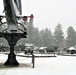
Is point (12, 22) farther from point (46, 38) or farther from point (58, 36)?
point (58, 36)

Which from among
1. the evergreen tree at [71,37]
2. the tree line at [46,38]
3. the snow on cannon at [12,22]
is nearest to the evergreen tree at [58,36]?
the tree line at [46,38]

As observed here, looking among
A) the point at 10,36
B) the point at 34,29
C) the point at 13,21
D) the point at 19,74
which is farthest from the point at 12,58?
the point at 34,29

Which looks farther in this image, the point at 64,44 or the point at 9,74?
the point at 64,44

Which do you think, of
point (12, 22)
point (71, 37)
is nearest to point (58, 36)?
point (71, 37)

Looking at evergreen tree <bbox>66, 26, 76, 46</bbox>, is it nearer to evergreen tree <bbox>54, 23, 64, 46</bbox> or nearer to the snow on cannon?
evergreen tree <bbox>54, 23, 64, 46</bbox>

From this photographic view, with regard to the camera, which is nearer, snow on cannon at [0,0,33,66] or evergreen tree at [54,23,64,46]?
snow on cannon at [0,0,33,66]

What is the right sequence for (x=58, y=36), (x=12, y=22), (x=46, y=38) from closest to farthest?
(x=12, y=22) → (x=46, y=38) → (x=58, y=36)

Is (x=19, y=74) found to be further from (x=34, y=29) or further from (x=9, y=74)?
(x=34, y=29)

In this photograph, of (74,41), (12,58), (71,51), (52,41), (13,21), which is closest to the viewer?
(13,21)

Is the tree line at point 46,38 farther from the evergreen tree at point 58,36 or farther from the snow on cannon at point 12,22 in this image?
the snow on cannon at point 12,22

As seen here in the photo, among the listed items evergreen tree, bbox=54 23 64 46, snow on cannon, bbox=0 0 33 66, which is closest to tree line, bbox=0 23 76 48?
evergreen tree, bbox=54 23 64 46

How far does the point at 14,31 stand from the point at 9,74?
6.28 meters

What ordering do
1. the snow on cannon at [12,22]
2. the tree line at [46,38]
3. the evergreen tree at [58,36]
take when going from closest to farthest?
the snow on cannon at [12,22] < the tree line at [46,38] < the evergreen tree at [58,36]

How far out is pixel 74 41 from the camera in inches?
4609
